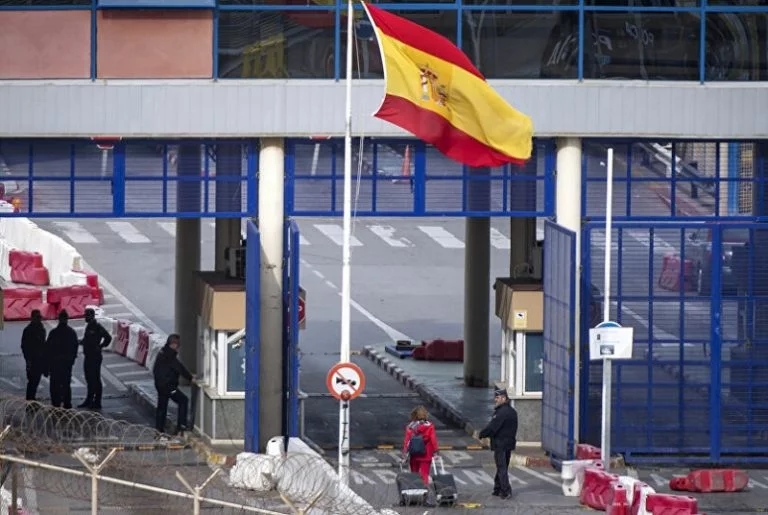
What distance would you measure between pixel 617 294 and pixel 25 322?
1825cm

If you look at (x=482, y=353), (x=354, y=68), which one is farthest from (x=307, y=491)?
(x=482, y=353)

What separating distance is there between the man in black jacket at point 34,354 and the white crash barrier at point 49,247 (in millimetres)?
14328

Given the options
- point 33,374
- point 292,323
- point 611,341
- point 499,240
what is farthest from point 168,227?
point 611,341

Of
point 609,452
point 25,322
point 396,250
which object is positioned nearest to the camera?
point 609,452

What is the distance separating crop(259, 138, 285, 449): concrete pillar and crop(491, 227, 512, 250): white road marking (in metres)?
27.2

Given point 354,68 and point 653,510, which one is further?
point 354,68

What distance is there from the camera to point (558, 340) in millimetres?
30328

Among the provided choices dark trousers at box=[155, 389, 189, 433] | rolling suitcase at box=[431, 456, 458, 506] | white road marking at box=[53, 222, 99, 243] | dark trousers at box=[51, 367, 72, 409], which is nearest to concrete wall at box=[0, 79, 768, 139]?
dark trousers at box=[155, 389, 189, 433]

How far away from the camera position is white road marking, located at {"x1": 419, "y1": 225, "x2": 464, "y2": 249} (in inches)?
2331

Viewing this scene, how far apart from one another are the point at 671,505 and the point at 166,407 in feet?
31.2

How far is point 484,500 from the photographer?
2775 cm

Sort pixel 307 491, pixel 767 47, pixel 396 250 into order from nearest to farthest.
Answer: pixel 307 491 → pixel 767 47 → pixel 396 250

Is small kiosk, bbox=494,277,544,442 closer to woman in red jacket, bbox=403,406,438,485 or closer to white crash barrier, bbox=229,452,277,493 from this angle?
woman in red jacket, bbox=403,406,438,485

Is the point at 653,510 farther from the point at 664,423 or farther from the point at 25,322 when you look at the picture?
the point at 25,322
